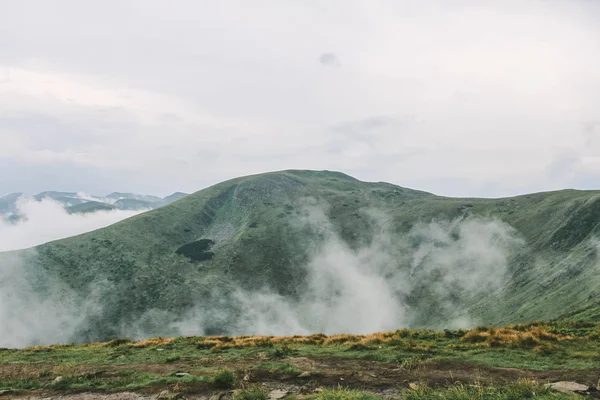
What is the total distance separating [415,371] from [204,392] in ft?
31.7

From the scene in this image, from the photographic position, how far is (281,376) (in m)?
17.9

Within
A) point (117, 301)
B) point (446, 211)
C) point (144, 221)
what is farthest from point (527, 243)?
point (144, 221)

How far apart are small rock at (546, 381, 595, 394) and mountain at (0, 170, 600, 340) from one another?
61.8 metres

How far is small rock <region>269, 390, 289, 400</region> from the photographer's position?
48.0 ft

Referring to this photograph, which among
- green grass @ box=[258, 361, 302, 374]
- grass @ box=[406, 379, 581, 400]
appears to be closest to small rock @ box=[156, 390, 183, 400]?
green grass @ box=[258, 361, 302, 374]

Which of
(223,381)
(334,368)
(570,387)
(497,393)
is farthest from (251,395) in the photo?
(570,387)

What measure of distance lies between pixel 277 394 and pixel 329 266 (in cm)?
13318

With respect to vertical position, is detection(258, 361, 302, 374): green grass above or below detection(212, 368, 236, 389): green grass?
below

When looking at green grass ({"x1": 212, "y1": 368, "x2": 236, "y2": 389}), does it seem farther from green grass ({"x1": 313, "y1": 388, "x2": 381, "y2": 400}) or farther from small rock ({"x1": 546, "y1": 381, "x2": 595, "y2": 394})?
small rock ({"x1": 546, "y1": 381, "x2": 595, "y2": 394})

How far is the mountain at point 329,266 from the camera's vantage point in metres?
93.8

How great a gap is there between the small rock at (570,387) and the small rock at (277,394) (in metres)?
9.70

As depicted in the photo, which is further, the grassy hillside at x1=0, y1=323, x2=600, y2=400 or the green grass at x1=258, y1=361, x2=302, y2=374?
the green grass at x1=258, y1=361, x2=302, y2=374

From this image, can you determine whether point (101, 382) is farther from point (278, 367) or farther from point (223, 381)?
point (278, 367)

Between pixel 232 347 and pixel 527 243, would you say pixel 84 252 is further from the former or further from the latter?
pixel 527 243
